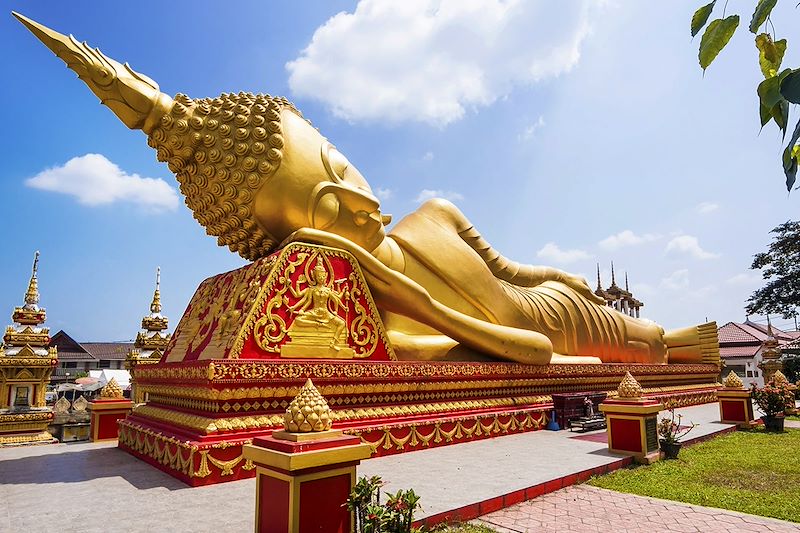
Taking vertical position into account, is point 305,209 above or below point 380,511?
above

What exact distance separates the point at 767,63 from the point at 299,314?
6.18 m

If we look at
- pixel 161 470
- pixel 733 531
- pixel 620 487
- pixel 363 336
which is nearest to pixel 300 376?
pixel 363 336

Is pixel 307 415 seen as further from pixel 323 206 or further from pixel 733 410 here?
pixel 733 410

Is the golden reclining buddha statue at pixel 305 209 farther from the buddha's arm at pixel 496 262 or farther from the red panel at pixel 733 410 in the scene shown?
the red panel at pixel 733 410

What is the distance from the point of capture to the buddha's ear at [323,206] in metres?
7.93

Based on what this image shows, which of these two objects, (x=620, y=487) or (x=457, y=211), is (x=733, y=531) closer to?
(x=620, y=487)

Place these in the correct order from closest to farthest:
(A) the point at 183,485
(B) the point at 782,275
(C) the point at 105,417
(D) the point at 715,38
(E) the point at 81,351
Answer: (D) the point at 715,38 → (A) the point at 183,485 → (C) the point at 105,417 → (B) the point at 782,275 → (E) the point at 81,351

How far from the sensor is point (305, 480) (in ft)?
10.3

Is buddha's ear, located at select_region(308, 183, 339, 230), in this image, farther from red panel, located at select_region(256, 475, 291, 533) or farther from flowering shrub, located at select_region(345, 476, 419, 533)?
flowering shrub, located at select_region(345, 476, 419, 533)

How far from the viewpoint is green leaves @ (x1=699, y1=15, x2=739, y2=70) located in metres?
1.35

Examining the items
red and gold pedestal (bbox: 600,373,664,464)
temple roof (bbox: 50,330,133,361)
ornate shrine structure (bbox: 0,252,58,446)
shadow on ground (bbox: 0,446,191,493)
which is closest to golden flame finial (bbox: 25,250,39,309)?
ornate shrine structure (bbox: 0,252,58,446)

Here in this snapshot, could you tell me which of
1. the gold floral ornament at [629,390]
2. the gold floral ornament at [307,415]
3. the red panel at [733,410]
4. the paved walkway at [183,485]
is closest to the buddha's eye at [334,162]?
the paved walkway at [183,485]

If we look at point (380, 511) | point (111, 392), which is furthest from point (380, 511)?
point (111, 392)

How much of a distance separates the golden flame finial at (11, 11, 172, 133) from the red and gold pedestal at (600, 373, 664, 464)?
25.2ft
